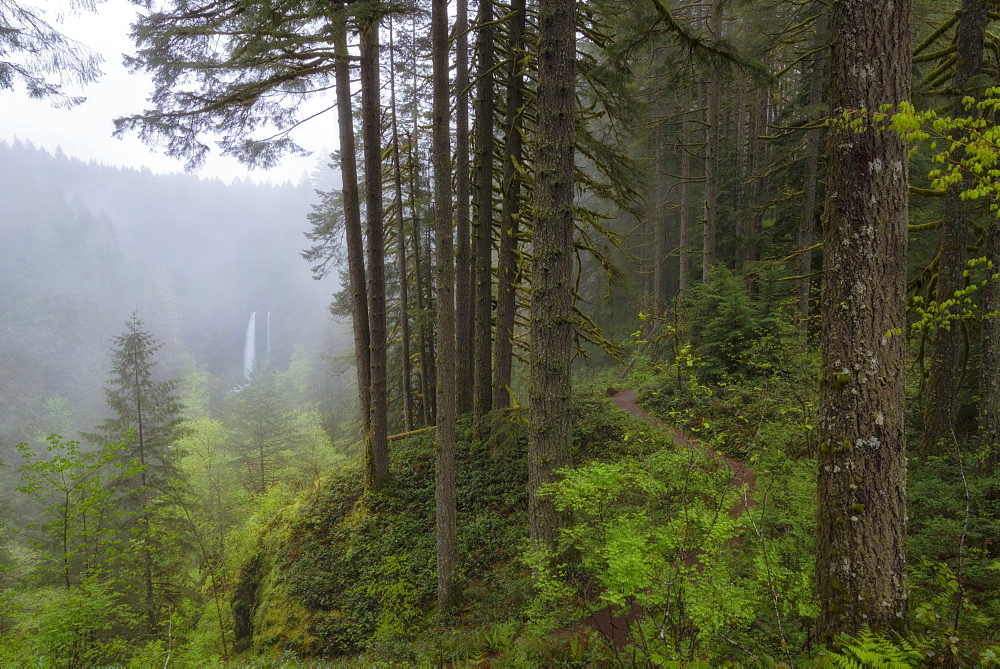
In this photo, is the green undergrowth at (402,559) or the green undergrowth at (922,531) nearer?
the green undergrowth at (922,531)

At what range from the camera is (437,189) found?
6.00 m

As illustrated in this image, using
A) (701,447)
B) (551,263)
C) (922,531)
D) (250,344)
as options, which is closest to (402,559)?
(701,447)

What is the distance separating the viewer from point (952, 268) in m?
5.60

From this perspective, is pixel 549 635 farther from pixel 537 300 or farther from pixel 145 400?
pixel 145 400

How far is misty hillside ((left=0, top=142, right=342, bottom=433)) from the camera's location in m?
59.2

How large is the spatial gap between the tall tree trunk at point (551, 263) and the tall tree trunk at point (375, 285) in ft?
14.7

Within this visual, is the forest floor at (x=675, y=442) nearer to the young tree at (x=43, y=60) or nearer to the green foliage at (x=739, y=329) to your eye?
the green foliage at (x=739, y=329)

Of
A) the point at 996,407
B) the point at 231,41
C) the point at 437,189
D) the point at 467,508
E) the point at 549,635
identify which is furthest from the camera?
the point at 467,508

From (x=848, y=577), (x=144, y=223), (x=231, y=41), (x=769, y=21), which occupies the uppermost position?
(x=144, y=223)

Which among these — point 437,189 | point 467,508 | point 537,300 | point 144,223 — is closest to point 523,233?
point 437,189

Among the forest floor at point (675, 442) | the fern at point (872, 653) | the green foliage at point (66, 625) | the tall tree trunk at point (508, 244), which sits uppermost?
the tall tree trunk at point (508, 244)

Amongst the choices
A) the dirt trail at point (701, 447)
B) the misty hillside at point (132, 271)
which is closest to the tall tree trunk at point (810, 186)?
A: the dirt trail at point (701, 447)

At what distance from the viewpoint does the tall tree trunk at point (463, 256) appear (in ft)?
28.5

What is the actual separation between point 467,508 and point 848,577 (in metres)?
5.95
